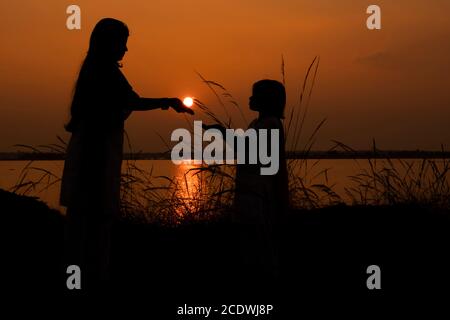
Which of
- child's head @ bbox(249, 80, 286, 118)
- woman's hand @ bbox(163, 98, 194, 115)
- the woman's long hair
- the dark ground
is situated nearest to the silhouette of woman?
the woman's long hair

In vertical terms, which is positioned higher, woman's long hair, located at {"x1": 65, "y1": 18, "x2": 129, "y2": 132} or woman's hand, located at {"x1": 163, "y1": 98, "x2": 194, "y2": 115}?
woman's long hair, located at {"x1": 65, "y1": 18, "x2": 129, "y2": 132}

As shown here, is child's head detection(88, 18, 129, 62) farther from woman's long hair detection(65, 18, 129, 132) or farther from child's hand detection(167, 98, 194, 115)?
child's hand detection(167, 98, 194, 115)

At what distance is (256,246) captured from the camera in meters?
4.32

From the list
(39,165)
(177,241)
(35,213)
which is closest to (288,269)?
(177,241)

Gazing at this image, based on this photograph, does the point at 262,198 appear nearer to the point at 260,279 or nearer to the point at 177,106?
the point at 260,279

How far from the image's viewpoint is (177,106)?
4164 mm

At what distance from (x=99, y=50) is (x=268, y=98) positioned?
1.08 meters

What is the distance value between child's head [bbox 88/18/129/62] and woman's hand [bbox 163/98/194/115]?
40 cm

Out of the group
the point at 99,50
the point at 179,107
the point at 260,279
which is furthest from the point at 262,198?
the point at 99,50

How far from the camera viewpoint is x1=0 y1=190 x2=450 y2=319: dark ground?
4.43m

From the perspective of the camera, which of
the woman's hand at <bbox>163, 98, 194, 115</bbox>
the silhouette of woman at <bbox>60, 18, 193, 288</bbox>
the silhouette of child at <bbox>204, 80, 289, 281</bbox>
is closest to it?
the silhouette of woman at <bbox>60, 18, 193, 288</bbox>
